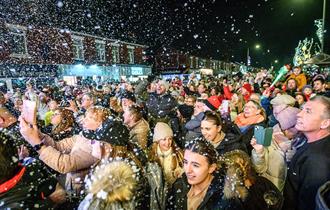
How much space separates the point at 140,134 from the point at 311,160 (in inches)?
129

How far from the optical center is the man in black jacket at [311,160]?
2.76m

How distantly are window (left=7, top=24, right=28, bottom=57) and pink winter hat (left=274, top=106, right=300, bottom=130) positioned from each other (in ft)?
78.4

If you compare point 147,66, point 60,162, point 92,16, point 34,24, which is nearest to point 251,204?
point 60,162

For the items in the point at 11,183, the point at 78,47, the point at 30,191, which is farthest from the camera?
the point at 78,47

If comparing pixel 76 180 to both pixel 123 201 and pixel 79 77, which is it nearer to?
pixel 123 201

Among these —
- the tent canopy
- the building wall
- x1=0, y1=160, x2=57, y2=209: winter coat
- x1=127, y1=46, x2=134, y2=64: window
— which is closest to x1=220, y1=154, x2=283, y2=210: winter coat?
x1=0, y1=160, x2=57, y2=209: winter coat

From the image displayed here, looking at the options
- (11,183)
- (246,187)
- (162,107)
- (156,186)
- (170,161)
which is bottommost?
(156,186)

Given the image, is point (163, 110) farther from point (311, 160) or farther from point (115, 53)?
point (115, 53)

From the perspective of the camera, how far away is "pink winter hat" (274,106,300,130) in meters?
Result: 4.81

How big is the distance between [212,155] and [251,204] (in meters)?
0.60

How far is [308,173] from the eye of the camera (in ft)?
9.26

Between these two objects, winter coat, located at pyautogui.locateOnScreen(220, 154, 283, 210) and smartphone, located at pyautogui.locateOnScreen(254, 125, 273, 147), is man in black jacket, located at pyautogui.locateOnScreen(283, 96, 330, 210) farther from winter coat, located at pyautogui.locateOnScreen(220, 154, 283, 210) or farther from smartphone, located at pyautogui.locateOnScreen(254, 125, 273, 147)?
smartphone, located at pyautogui.locateOnScreen(254, 125, 273, 147)

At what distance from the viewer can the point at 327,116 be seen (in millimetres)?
3053

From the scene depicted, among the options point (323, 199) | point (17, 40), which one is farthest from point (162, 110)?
point (17, 40)
